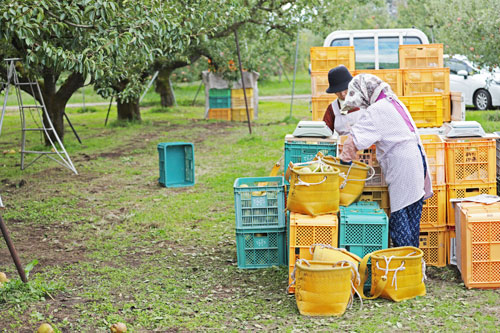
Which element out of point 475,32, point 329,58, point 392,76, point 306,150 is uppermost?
point 475,32

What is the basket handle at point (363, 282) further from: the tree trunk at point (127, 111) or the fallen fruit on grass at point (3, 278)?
the tree trunk at point (127, 111)

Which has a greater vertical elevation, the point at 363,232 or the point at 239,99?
the point at 239,99

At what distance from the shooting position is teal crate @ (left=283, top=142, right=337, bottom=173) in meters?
6.60

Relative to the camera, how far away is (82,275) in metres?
6.36

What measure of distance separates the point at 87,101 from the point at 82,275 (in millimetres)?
24896

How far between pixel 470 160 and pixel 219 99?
50.1ft

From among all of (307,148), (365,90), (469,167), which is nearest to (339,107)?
(307,148)

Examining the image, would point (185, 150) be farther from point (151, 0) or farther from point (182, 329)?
point (182, 329)

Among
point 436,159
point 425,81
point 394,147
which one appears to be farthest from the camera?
point 425,81

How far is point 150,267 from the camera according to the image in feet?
21.7

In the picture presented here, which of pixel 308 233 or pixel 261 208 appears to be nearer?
pixel 308 233

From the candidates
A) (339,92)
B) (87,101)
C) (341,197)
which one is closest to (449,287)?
(341,197)

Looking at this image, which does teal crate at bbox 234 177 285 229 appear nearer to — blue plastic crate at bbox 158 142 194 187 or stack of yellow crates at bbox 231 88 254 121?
blue plastic crate at bbox 158 142 194 187

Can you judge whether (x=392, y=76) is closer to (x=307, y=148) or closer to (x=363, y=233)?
(x=307, y=148)
